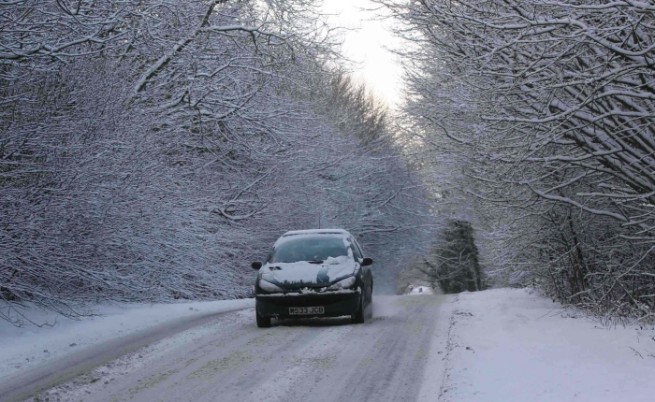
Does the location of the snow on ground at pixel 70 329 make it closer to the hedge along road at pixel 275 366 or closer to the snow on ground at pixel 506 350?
the snow on ground at pixel 506 350

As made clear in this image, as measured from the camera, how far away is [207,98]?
2180cm

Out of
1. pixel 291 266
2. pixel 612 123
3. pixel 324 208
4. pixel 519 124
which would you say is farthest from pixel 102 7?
pixel 324 208

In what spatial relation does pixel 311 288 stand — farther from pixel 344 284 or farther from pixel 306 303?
pixel 344 284

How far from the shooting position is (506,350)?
33.4 ft

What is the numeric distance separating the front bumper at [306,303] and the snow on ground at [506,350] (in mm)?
860

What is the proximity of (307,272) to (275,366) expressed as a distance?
4791mm

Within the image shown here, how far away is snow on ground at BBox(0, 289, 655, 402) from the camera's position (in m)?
7.64

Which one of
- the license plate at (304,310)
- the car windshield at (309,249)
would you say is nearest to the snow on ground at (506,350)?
the license plate at (304,310)

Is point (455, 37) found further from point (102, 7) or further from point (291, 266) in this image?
point (102, 7)

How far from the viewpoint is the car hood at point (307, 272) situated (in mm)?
14297

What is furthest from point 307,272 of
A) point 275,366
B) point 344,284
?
point 275,366

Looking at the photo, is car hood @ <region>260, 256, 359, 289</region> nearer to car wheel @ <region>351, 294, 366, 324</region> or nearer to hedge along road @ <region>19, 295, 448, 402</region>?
car wheel @ <region>351, 294, 366, 324</region>

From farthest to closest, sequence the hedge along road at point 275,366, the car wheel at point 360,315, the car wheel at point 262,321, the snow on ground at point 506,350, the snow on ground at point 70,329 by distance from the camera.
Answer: the car wheel at point 360,315
the car wheel at point 262,321
the snow on ground at point 70,329
the hedge along road at point 275,366
the snow on ground at point 506,350

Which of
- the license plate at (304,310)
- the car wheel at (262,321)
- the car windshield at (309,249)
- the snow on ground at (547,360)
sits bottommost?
the snow on ground at (547,360)
